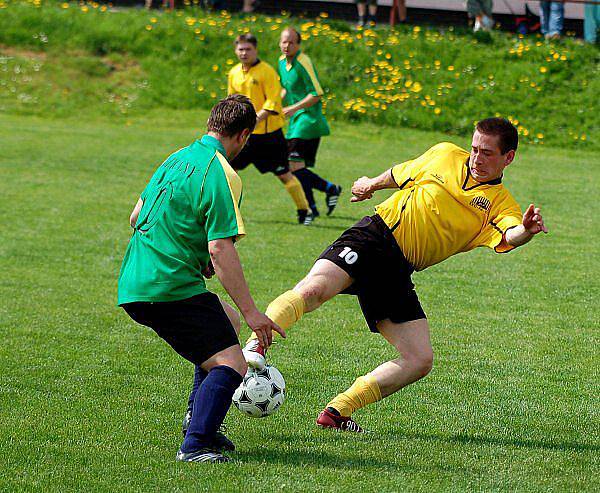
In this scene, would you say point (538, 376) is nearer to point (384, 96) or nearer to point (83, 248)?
point (83, 248)

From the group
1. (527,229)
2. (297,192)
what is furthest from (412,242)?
(297,192)

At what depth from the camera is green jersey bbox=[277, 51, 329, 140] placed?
497 inches

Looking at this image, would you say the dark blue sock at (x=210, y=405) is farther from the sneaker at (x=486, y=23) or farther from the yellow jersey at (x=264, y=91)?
the sneaker at (x=486, y=23)

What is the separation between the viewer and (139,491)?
15.1 ft

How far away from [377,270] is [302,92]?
25.0ft

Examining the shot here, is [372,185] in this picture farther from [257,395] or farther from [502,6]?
[502,6]

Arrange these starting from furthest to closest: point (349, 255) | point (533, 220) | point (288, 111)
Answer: point (288, 111), point (349, 255), point (533, 220)

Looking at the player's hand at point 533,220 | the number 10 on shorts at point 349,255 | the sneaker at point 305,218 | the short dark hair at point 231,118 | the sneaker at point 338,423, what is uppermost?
the short dark hair at point 231,118

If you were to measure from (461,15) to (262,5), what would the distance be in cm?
487

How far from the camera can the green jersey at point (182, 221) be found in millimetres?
4754

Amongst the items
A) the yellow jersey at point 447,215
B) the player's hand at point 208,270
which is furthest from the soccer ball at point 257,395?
the yellow jersey at point 447,215

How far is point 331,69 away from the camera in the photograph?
22.3m

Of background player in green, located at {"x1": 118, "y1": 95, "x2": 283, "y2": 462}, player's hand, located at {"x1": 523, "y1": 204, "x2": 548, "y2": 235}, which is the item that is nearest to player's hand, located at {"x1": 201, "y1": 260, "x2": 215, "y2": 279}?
background player in green, located at {"x1": 118, "y1": 95, "x2": 283, "y2": 462}

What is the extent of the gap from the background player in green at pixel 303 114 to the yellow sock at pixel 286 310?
725 centimetres
